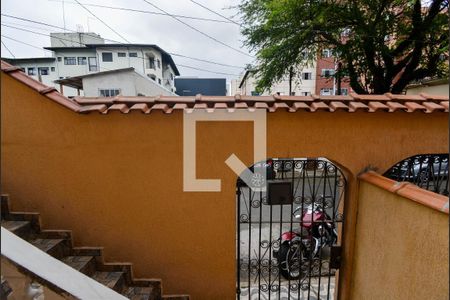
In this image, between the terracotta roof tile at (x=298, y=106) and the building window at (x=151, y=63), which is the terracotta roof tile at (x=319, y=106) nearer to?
the terracotta roof tile at (x=298, y=106)

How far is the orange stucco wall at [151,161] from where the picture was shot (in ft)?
10.2

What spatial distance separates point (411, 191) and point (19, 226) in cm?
420

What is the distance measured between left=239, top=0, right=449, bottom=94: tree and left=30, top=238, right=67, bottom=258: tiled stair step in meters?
10.3

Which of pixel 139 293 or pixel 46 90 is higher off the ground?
pixel 46 90

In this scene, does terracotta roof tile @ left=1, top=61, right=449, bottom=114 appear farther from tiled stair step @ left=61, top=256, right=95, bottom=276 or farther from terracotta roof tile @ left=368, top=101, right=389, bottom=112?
tiled stair step @ left=61, top=256, right=95, bottom=276

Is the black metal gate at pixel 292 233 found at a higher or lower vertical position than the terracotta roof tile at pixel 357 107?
lower

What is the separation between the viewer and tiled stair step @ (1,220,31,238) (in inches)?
114

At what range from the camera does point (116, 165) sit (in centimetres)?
319

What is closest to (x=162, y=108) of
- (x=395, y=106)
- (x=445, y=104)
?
(x=395, y=106)

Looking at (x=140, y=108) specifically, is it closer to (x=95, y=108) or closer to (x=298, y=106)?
(x=95, y=108)

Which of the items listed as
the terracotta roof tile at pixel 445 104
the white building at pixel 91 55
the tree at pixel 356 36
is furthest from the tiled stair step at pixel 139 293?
the white building at pixel 91 55

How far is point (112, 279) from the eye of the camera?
3145 millimetres

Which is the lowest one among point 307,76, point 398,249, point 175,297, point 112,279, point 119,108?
point 175,297

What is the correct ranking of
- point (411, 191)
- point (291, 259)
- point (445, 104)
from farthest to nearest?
point (291, 259) → point (445, 104) → point (411, 191)
